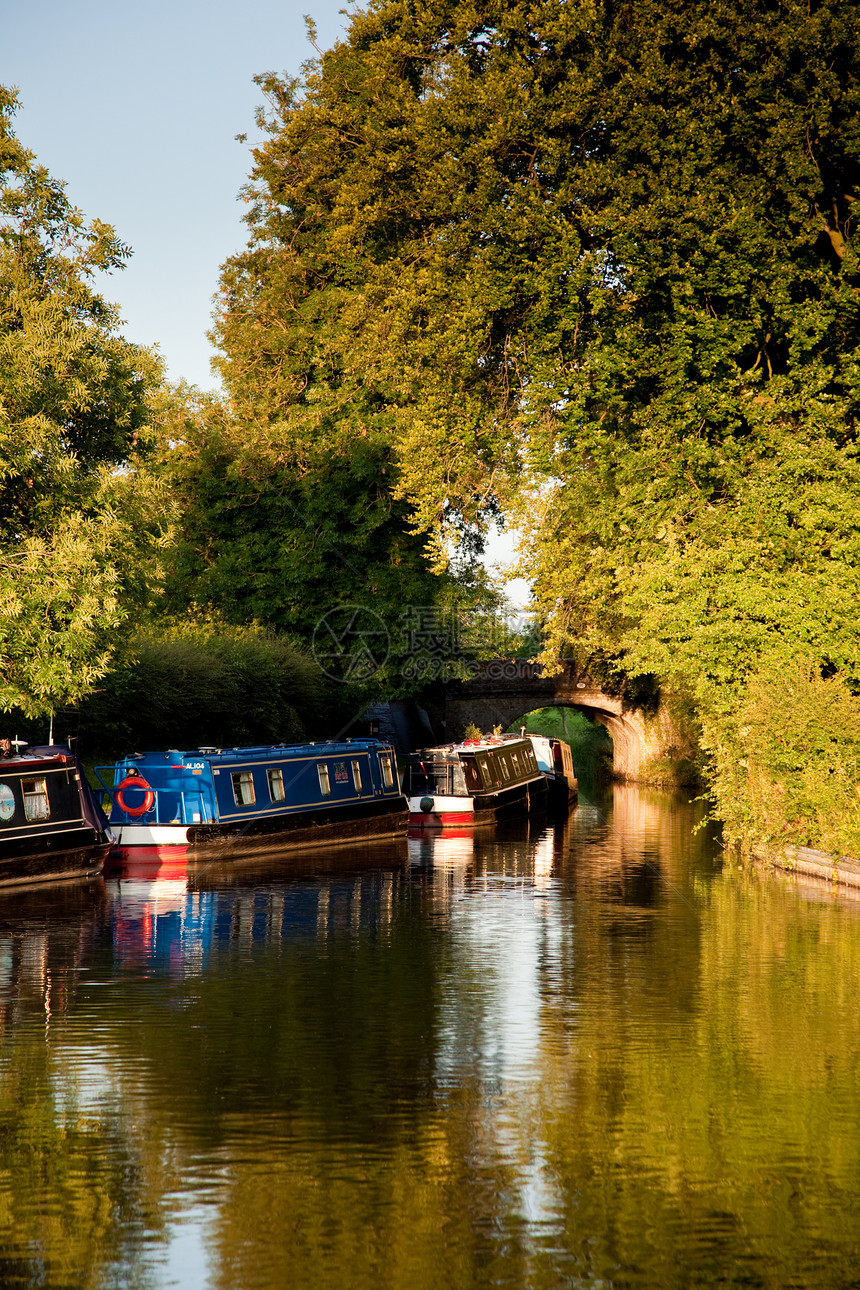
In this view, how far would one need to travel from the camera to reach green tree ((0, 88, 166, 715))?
19672 millimetres

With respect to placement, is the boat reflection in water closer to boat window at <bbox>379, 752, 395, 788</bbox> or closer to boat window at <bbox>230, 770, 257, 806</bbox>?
boat window at <bbox>230, 770, 257, 806</bbox>

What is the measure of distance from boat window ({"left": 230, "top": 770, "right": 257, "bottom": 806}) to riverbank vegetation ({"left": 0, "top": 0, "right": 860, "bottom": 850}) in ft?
11.9

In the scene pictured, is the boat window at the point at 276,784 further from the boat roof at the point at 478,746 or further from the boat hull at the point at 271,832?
the boat roof at the point at 478,746

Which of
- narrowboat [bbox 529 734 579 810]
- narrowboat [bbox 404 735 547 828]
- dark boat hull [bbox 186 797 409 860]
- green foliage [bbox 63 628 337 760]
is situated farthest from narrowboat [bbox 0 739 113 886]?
narrowboat [bbox 529 734 579 810]

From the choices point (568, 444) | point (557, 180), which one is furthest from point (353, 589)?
point (557, 180)

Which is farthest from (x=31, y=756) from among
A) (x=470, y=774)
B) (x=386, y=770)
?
(x=470, y=774)

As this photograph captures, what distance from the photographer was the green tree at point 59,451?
1967 cm

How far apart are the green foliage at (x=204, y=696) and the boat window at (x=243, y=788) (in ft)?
9.99

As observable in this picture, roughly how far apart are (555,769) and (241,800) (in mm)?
16212

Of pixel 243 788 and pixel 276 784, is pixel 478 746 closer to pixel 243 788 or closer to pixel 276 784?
pixel 276 784

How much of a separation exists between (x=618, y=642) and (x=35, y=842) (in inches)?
652

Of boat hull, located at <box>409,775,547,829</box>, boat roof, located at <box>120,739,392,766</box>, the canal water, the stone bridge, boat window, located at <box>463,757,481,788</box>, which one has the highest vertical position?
the stone bridge

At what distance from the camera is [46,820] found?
65.5 feet

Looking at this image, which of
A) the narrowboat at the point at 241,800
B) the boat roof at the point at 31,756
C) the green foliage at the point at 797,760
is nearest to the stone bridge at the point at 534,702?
the narrowboat at the point at 241,800
